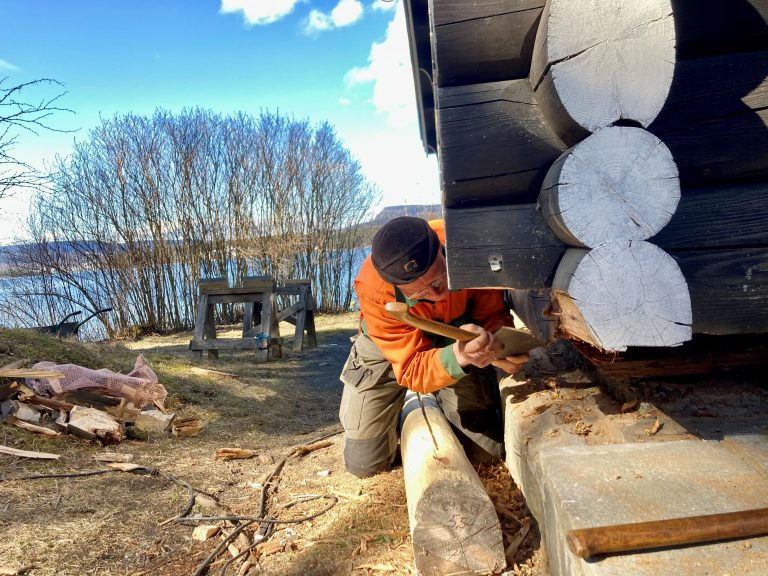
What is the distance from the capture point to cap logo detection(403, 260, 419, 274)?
2.45 meters

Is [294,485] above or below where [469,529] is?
below

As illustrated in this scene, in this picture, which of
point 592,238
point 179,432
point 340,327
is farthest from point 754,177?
point 340,327

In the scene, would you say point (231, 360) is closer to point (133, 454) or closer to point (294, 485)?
point (133, 454)

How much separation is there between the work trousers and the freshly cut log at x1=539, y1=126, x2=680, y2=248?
6.38ft

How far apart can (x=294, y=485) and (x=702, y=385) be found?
2.29m

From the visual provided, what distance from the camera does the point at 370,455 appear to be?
128 inches

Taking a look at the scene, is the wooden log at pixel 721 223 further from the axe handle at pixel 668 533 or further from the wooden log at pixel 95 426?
the wooden log at pixel 95 426

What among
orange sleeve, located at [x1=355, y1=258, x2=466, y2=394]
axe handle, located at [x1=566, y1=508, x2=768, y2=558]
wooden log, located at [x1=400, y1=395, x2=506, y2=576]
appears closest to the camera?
axe handle, located at [x1=566, y1=508, x2=768, y2=558]

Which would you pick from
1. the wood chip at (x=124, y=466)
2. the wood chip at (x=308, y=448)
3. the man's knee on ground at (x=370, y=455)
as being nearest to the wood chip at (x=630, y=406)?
the man's knee on ground at (x=370, y=455)

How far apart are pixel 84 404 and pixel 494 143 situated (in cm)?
427

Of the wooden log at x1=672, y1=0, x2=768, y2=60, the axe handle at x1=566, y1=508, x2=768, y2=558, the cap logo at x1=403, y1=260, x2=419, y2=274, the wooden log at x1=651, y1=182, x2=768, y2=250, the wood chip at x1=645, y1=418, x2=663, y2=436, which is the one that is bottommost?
the axe handle at x1=566, y1=508, x2=768, y2=558

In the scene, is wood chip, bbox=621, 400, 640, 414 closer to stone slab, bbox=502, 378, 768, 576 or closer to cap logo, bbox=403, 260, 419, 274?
stone slab, bbox=502, 378, 768, 576

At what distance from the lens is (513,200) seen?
1859mm

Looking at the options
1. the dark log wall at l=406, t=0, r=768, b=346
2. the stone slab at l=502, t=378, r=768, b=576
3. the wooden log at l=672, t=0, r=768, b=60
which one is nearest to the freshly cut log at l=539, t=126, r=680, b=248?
the dark log wall at l=406, t=0, r=768, b=346
